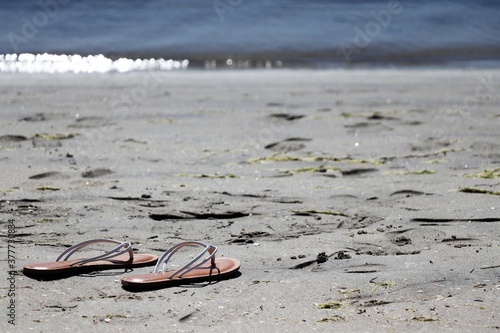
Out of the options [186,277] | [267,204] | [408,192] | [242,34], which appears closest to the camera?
[186,277]

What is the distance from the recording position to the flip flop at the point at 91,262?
8.02ft

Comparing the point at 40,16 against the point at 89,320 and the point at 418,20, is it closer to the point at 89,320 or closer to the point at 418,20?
the point at 418,20

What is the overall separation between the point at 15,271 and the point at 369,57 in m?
9.41

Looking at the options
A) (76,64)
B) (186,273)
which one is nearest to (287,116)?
(186,273)

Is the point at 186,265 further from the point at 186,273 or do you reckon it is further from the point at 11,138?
the point at 11,138

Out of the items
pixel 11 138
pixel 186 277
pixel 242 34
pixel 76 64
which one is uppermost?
pixel 242 34

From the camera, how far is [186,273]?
244cm

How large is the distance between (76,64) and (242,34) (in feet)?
10.6

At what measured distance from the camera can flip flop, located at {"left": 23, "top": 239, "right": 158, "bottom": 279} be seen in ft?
8.02

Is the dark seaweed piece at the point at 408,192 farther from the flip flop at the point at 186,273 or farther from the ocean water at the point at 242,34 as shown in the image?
the ocean water at the point at 242,34

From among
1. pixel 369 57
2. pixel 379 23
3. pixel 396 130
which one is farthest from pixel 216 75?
pixel 379 23

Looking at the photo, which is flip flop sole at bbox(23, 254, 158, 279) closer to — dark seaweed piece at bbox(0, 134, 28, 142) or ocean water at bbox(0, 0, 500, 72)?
dark seaweed piece at bbox(0, 134, 28, 142)

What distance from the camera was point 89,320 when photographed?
2.10 metres

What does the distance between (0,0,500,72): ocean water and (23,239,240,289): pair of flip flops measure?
270 inches
